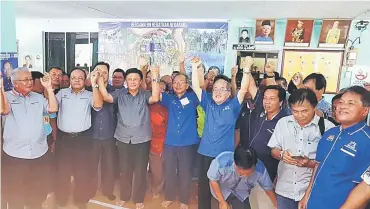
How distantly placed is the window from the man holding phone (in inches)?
129

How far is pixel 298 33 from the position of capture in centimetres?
409

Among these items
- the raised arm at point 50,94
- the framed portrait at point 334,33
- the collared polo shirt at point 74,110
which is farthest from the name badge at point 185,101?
the framed portrait at point 334,33

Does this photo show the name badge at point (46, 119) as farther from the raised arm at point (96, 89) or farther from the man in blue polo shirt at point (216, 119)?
the man in blue polo shirt at point (216, 119)

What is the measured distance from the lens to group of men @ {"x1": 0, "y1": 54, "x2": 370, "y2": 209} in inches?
87.7

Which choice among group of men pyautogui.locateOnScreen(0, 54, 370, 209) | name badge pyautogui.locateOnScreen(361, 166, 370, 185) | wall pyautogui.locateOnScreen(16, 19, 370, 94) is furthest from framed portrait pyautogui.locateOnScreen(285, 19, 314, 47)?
name badge pyautogui.locateOnScreen(361, 166, 370, 185)

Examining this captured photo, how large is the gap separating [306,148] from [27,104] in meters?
2.15

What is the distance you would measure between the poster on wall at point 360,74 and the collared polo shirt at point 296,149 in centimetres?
210

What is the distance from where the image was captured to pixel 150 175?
321cm

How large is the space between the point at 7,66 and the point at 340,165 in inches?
98.9

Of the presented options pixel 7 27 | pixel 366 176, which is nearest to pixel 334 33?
pixel 366 176

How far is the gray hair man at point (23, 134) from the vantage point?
8.63ft

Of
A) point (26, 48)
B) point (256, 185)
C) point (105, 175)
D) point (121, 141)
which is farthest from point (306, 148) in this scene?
point (26, 48)

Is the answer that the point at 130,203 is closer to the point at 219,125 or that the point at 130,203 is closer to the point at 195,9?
the point at 219,125

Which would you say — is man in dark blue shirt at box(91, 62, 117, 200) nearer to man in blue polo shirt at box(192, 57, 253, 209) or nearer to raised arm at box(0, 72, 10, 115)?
raised arm at box(0, 72, 10, 115)
